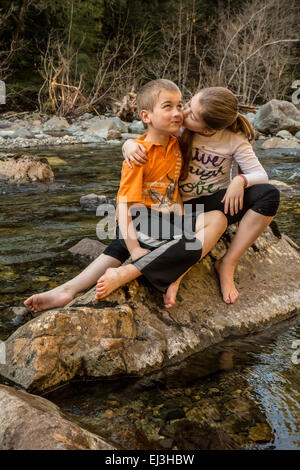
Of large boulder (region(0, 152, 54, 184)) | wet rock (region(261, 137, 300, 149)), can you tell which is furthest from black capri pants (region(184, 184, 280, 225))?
wet rock (region(261, 137, 300, 149))

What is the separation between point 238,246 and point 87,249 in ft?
4.21

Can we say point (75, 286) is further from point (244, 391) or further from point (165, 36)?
point (165, 36)

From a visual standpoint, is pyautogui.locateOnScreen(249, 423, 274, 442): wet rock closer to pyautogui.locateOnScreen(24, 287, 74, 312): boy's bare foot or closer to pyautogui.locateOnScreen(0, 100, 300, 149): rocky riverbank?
pyautogui.locateOnScreen(24, 287, 74, 312): boy's bare foot

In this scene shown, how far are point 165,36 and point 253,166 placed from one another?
1769 cm

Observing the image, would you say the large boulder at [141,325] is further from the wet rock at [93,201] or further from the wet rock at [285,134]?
the wet rock at [285,134]

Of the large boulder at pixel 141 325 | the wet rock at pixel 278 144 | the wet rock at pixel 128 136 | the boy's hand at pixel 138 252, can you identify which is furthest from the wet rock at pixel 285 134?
the boy's hand at pixel 138 252

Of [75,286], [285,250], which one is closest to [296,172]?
[285,250]

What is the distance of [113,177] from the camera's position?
6.35m

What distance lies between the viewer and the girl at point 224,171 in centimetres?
219

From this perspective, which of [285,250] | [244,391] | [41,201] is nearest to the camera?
[244,391]

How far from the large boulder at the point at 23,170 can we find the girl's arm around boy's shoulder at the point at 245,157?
3759mm

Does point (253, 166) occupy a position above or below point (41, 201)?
above

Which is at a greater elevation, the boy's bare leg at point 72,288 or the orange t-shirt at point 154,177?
the orange t-shirt at point 154,177

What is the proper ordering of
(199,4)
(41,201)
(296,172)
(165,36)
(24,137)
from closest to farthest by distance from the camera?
(41,201) < (296,172) < (24,137) < (165,36) < (199,4)
